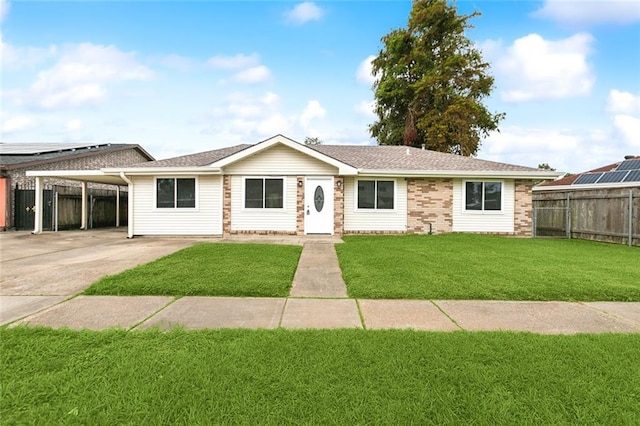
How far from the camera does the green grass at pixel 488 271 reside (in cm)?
534

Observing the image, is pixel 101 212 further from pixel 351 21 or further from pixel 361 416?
pixel 361 416

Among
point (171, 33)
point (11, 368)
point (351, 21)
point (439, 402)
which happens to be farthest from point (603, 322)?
point (171, 33)

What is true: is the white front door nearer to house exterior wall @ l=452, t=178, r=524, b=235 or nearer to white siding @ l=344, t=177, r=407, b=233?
white siding @ l=344, t=177, r=407, b=233

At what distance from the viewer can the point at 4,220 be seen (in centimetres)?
1521

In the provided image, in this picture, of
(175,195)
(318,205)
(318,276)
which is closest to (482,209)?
(318,205)

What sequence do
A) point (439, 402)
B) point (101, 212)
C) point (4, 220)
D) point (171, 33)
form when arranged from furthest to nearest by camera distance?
1. point (101, 212)
2. point (4, 220)
3. point (171, 33)
4. point (439, 402)

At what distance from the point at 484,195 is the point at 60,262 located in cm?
1422

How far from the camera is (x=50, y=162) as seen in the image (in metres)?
16.8

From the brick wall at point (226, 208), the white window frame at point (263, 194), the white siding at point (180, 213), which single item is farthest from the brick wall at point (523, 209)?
the white siding at point (180, 213)

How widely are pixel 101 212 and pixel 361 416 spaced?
20.1 metres

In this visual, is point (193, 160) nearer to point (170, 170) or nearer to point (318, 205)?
point (170, 170)

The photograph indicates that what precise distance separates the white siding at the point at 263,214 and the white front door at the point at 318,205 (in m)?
0.51

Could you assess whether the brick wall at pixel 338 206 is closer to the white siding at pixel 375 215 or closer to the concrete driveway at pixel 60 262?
the white siding at pixel 375 215

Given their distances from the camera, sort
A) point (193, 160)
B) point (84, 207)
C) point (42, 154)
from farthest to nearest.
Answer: point (42, 154), point (84, 207), point (193, 160)
